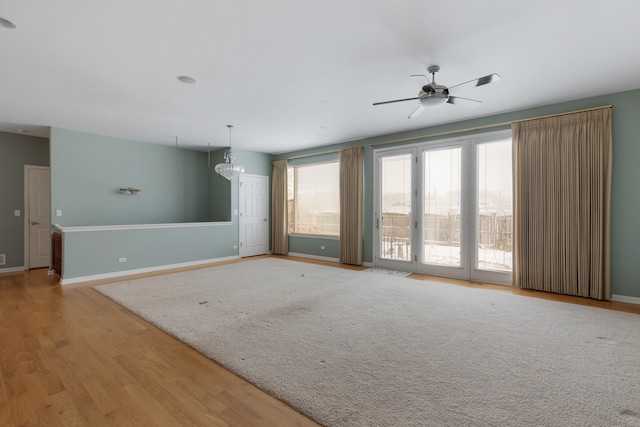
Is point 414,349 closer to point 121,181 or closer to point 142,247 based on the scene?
point 142,247

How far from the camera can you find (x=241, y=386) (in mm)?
2244

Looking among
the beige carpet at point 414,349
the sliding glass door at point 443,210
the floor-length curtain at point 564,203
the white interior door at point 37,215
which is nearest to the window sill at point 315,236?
the sliding glass door at point 443,210

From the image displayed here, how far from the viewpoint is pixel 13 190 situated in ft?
20.8

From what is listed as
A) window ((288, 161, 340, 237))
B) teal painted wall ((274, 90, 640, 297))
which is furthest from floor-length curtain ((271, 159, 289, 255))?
teal painted wall ((274, 90, 640, 297))

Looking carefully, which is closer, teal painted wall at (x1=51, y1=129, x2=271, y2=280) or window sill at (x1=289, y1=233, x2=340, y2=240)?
teal painted wall at (x1=51, y1=129, x2=271, y2=280)

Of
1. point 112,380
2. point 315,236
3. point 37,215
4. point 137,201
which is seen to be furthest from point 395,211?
point 37,215

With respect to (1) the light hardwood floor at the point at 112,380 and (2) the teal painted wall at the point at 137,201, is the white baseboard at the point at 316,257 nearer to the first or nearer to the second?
(2) the teal painted wall at the point at 137,201

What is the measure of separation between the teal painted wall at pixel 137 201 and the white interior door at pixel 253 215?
0.22 metres

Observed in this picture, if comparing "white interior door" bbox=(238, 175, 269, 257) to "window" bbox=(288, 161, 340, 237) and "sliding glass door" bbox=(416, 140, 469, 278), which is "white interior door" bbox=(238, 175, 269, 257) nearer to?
"window" bbox=(288, 161, 340, 237)

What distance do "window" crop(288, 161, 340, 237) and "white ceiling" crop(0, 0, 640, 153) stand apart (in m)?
2.65

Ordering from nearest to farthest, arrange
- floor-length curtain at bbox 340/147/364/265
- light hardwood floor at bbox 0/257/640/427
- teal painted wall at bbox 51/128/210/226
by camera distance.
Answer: light hardwood floor at bbox 0/257/640/427 < teal painted wall at bbox 51/128/210/226 < floor-length curtain at bbox 340/147/364/265

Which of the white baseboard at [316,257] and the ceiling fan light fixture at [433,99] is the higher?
the ceiling fan light fixture at [433,99]

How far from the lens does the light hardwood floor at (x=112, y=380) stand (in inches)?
74.8

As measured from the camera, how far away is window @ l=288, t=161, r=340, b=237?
25.0 ft
